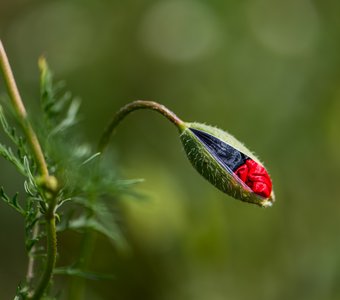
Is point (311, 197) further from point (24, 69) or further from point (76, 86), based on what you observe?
point (24, 69)

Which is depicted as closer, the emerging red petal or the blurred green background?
the emerging red petal

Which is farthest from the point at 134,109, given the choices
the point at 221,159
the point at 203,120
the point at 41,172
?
the point at 203,120

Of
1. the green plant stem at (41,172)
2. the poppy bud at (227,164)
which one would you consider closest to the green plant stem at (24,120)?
the green plant stem at (41,172)

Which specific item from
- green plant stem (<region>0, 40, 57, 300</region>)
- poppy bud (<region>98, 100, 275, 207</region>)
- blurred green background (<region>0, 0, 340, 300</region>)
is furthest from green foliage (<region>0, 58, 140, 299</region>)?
blurred green background (<region>0, 0, 340, 300</region>)

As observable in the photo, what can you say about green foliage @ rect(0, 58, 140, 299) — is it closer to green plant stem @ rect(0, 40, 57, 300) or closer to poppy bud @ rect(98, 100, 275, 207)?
green plant stem @ rect(0, 40, 57, 300)

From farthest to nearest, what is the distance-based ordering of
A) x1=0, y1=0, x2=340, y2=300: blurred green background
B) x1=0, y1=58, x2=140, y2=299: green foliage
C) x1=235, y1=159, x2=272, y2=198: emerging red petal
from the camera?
x1=0, y1=0, x2=340, y2=300: blurred green background < x1=235, y1=159, x2=272, y2=198: emerging red petal < x1=0, y1=58, x2=140, y2=299: green foliage

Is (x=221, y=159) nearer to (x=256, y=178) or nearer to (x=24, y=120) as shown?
(x=256, y=178)

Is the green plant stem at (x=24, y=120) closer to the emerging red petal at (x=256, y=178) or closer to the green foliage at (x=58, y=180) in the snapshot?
the green foliage at (x=58, y=180)
